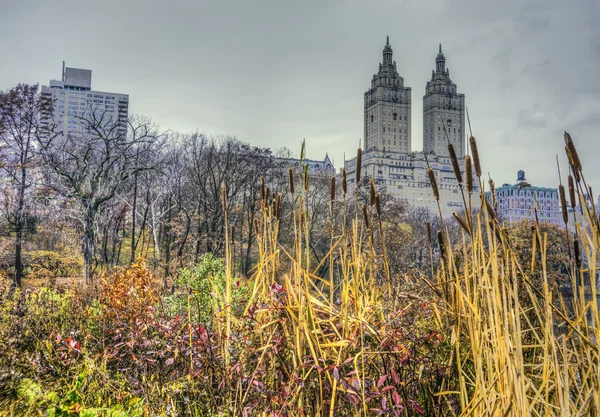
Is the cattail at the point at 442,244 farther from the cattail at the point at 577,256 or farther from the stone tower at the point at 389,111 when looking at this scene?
the stone tower at the point at 389,111

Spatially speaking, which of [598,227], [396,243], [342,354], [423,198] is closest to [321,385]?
[342,354]

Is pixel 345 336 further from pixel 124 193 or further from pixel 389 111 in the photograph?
pixel 389 111


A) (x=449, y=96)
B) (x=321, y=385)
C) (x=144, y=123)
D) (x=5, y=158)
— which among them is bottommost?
(x=321, y=385)

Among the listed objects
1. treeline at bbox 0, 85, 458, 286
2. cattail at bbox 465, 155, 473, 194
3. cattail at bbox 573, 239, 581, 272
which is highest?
treeline at bbox 0, 85, 458, 286

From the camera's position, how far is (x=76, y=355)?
3.21m

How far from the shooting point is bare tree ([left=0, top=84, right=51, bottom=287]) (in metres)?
15.4

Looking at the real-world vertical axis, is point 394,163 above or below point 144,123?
above

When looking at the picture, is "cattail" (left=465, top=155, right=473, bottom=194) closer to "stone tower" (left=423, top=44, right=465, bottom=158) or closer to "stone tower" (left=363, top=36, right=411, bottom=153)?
"stone tower" (left=363, top=36, right=411, bottom=153)

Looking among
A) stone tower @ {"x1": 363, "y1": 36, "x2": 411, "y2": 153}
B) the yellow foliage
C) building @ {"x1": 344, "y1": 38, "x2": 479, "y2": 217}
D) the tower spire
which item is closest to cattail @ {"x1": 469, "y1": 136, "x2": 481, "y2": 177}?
the yellow foliage

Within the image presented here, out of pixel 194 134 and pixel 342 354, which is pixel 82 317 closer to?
pixel 342 354

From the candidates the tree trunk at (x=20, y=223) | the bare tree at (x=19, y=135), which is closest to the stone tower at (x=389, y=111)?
the bare tree at (x=19, y=135)

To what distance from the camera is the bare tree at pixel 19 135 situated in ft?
50.5

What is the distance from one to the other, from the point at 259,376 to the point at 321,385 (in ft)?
1.22

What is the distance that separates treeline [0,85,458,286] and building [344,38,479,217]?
191 ft
